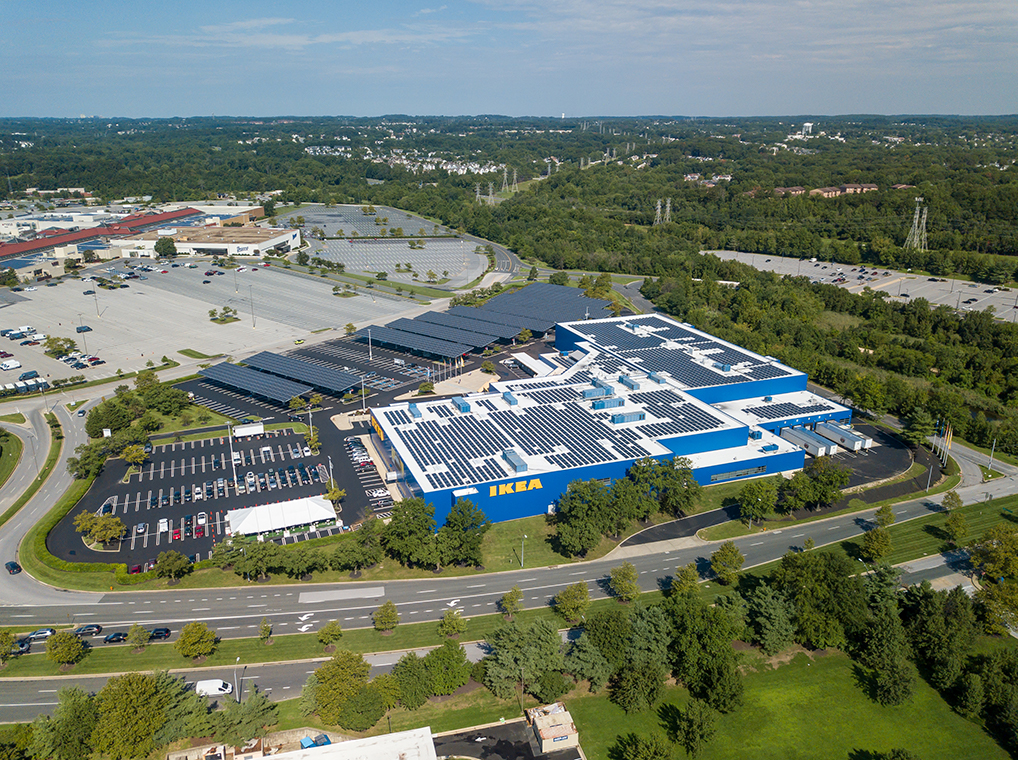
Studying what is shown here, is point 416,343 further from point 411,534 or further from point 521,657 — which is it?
point 521,657

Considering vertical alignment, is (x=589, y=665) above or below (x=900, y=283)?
below

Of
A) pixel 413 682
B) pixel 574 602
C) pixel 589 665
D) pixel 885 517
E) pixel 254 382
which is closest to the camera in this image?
pixel 413 682

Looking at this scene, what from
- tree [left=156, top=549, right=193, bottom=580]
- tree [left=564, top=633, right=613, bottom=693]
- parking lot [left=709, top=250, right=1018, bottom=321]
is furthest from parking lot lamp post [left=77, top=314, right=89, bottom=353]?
parking lot [left=709, top=250, right=1018, bottom=321]

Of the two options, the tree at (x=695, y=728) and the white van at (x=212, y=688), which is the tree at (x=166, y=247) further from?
the tree at (x=695, y=728)

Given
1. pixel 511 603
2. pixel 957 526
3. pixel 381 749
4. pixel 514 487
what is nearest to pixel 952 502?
pixel 957 526

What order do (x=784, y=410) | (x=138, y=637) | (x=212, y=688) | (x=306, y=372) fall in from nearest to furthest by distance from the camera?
(x=212, y=688), (x=138, y=637), (x=784, y=410), (x=306, y=372)

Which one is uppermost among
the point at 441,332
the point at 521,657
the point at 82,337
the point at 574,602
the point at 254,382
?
the point at 441,332

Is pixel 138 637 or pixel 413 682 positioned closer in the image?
pixel 413 682

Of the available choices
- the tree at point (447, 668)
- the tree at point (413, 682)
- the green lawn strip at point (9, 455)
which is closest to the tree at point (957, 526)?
the tree at point (447, 668)
